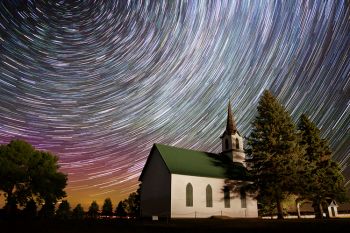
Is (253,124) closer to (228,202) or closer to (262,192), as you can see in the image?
(262,192)

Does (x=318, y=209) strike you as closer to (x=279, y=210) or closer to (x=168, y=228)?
(x=279, y=210)

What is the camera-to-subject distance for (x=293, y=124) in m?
37.5

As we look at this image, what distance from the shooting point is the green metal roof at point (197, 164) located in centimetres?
3962

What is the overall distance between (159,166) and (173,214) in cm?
679

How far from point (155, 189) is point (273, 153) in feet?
51.8

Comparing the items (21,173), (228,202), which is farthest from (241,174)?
(21,173)

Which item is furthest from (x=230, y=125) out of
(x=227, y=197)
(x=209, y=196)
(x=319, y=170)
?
(x=319, y=170)

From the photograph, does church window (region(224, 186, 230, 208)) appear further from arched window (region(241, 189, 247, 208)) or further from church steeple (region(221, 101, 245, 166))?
church steeple (region(221, 101, 245, 166))

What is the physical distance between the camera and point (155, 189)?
4031 centimetres

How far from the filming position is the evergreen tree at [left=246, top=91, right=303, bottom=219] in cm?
3559

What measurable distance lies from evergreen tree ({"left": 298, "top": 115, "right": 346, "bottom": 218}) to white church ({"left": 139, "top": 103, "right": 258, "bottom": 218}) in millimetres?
9948

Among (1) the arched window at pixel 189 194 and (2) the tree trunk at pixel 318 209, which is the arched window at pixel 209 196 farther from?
(2) the tree trunk at pixel 318 209

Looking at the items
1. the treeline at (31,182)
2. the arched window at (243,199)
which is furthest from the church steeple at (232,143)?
the treeline at (31,182)

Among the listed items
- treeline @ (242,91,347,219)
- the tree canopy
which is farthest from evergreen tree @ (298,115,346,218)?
the tree canopy
